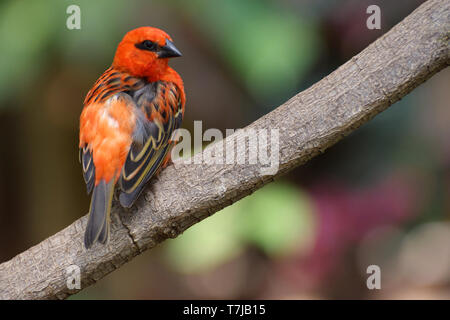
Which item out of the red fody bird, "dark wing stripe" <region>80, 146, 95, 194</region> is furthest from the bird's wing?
"dark wing stripe" <region>80, 146, 95, 194</region>

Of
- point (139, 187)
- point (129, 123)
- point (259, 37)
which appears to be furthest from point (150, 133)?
point (259, 37)

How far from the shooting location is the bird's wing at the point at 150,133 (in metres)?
2.28

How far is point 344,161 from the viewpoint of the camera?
424cm

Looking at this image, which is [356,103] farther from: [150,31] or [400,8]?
[400,8]

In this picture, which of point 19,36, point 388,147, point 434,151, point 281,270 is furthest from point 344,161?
point 19,36

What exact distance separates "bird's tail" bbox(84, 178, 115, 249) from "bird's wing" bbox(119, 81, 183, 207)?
0.06 m

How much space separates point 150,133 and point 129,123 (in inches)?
3.9

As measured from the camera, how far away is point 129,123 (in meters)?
2.42

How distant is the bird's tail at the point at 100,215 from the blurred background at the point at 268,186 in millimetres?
1183

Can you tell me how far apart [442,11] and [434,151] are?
2.13 meters

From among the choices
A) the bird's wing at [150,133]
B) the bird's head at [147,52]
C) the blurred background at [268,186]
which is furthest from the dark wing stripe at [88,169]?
the blurred background at [268,186]

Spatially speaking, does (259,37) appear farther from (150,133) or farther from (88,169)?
(88,169)

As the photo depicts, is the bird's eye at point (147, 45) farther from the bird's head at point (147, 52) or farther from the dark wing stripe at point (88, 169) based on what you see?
the dark wing stripe at point (88, 169)

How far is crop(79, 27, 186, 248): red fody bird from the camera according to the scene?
2273 mm
